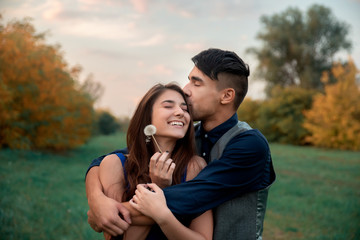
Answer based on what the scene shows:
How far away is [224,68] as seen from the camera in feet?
9.34

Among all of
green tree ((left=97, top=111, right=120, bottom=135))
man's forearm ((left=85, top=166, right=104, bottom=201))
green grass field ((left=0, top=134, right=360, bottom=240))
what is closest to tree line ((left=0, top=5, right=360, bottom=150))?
green tree ((left=97, top=111, right=120, bottom=135))

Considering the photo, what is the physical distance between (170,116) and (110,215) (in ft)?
2.89

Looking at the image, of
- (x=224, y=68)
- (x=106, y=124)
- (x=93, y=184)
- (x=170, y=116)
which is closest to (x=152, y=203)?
(x=93, y=184)

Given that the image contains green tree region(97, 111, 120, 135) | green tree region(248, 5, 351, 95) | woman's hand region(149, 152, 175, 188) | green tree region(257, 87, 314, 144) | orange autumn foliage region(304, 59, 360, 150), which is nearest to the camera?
woman's hand region(149, 152, 175, 188)

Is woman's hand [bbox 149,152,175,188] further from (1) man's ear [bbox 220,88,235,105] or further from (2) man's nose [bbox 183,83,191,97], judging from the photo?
(1) man's ear [bbox 220,88,235,105]

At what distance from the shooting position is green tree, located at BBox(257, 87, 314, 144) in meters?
32.9

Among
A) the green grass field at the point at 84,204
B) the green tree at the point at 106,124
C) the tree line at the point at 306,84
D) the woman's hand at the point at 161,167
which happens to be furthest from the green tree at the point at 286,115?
the woman's hand at the point at 161,167

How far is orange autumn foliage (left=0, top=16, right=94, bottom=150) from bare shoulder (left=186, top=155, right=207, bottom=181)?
13.1 metres

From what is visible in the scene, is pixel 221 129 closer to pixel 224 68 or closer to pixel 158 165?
pixel 224 68

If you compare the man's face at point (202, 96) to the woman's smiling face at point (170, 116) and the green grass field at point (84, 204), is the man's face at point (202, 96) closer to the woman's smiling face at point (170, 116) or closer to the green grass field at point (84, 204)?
the woman's smiling face at point (170, 116)

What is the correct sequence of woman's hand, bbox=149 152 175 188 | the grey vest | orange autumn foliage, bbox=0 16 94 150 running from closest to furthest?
woman's hand, bbox=149 152 175 188 < the grey vest < orange autumn foliage, bbox=0 16 94 150

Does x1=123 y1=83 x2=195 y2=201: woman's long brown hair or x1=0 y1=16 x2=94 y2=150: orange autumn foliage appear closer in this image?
x1=123 y1=83 x2=195 y2=201: woman's long brown hair

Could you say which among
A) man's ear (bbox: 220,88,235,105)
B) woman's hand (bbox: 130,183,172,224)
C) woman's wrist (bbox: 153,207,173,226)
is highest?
man's ear (bbox: 220,88,235,105)

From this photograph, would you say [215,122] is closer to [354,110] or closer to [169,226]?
[169,226]
